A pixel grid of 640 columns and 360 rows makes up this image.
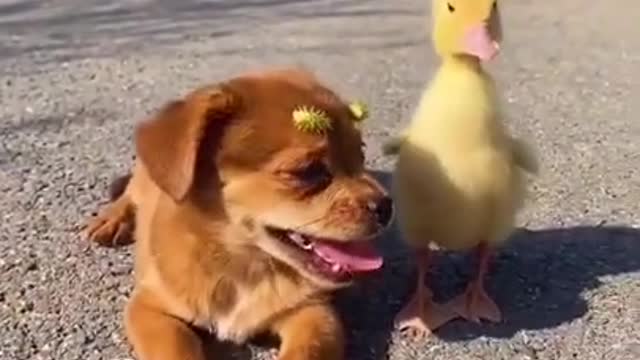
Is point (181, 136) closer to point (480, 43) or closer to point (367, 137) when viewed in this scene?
point (480, 43)

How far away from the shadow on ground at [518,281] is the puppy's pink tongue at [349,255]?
180mm

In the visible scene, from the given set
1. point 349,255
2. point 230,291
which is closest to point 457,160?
point 349,255

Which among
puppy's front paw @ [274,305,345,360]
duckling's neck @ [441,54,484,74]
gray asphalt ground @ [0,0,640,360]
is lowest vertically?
gray asphalt ground @ [0,0,640,360]

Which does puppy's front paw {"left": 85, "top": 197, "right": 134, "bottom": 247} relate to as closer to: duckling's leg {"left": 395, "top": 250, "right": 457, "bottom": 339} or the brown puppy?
the brown puppy

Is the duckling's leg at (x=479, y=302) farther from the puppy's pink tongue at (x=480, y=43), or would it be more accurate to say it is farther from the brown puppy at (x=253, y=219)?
the puppy's pink tongue at (x=480, y=43)

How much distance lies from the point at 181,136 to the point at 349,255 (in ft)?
1.29

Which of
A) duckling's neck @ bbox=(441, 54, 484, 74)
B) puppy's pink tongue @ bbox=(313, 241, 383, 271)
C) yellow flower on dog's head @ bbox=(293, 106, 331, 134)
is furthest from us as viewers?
duckling's neck @ bbox=(441, 54, 484, 74)

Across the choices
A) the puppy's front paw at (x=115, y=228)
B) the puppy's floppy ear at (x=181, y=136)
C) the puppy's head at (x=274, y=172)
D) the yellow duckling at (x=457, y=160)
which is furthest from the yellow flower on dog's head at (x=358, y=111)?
the puppy's front paw at (x=115, y=228)

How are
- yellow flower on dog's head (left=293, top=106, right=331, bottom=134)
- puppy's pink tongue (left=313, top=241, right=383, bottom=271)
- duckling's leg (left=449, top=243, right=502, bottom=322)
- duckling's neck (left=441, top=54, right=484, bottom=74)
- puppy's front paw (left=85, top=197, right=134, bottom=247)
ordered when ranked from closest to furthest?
yellow flower on dog's head (left=293, top=106, right=331, bottom=134)
puppy's pink tongue (left=313, top=241, right=383, bottom=271)
duckling's neck (left=441, top=54, right=484, bottom=74)
duckling's leg (left=449, top=243, right=502, bottom=322)
puppy's front paw (left=85, top=197, right=134, bottom=247)

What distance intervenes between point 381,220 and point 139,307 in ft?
1.67

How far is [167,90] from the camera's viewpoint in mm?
4641

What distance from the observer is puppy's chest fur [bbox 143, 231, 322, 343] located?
262 cm

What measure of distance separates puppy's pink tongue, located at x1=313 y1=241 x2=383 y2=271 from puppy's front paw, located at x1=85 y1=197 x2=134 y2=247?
0.73m

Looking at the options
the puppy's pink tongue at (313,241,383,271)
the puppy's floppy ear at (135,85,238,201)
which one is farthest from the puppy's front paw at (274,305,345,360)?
the puppy's floppy ear at (135,85,238,201)
